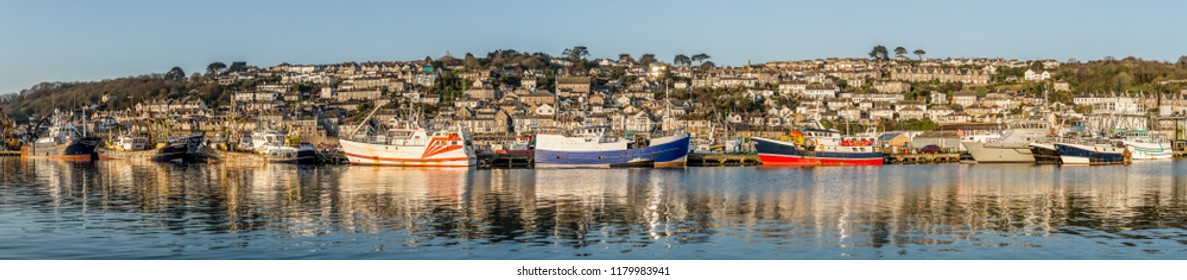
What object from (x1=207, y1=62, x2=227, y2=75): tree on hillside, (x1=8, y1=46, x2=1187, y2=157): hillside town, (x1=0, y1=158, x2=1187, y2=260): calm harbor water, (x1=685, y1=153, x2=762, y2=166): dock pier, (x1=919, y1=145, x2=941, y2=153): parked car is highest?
(x1=207, y1=62, x2=227, y2=75): tree on hillside

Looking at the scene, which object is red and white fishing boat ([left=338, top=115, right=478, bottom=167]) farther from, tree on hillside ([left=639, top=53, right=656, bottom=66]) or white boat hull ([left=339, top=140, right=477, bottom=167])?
tree on hillside ([left=639, top=53, right=656, bottom=66])

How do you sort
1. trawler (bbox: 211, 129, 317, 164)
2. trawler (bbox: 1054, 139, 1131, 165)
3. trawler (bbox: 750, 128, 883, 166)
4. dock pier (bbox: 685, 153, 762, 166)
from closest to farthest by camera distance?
trawler (bbox: 750, 128, 883, 166), trawler (bbox: 1054, 139, 1131, 165), dock pier (bbox: 685, 153, 762, 166), trawler (bbox: 211, 129, 317, 164)

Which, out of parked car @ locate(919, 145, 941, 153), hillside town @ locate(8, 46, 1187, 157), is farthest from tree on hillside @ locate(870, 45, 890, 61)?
parked car @ locate(919, 145, 941, 153)

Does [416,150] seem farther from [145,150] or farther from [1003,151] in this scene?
[1003,151]

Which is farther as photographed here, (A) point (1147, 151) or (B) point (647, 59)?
(B) point (647, 59)

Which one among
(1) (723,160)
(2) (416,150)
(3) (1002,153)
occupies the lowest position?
(1) (723,160)

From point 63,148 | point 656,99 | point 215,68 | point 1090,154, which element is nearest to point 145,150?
point 63,148

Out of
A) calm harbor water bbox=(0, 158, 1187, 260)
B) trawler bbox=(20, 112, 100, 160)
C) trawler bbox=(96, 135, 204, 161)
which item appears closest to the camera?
calm harbor water bbox=(0, 158, 1187, 260)

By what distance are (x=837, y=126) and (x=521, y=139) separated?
3373cm

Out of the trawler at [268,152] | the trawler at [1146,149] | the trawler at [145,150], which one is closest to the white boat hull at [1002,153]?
the trawler at [1146,149]

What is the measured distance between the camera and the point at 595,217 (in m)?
27.9

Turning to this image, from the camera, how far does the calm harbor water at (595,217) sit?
21594 mm

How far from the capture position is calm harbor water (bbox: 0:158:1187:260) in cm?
2159
